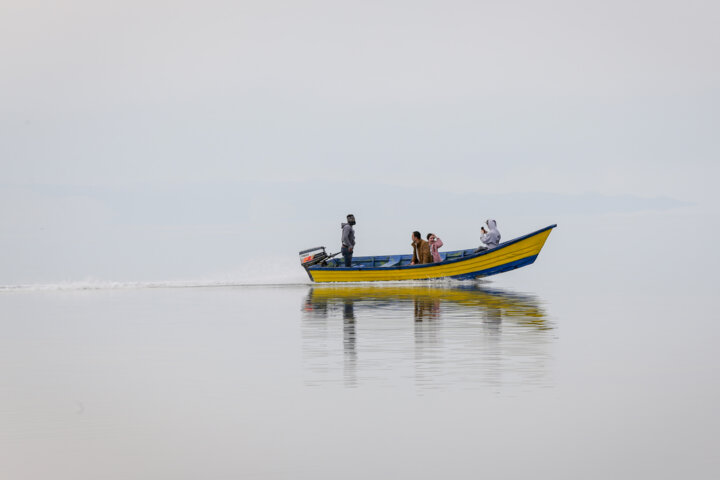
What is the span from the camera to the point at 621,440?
1089cm

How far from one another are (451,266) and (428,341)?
18.6 meters

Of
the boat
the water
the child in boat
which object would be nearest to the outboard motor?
the boat

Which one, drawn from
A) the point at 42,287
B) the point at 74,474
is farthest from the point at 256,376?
the point at 42,287

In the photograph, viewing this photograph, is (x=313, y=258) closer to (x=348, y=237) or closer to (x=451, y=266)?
(x=348, y=237)

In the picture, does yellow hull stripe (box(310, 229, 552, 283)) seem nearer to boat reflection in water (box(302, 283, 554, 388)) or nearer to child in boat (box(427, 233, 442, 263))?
child in boat (box(427, 233, 442, 263))

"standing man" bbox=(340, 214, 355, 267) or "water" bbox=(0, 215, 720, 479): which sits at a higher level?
"standing man" bbox=(340, 214, 355, 267)

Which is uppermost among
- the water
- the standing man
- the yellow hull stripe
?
the standing man

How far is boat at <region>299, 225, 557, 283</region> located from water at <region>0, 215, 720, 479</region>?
9.12 metres

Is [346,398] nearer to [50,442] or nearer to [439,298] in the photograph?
[50,442]

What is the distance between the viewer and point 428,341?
19656 millimetres

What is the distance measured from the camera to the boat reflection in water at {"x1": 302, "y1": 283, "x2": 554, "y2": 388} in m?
15.2

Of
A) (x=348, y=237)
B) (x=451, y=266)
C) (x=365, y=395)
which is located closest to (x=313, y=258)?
(x=348, y=237)

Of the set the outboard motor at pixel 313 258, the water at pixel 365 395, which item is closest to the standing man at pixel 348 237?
the outboard motor at pixel 313 258

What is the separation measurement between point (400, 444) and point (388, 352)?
7.29 metres
